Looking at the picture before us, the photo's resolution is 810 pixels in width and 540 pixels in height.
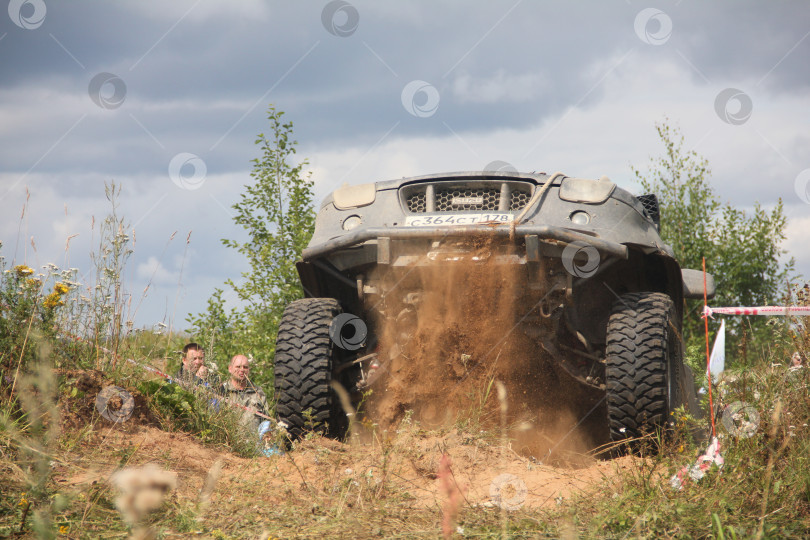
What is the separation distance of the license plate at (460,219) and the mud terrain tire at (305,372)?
2.75ft

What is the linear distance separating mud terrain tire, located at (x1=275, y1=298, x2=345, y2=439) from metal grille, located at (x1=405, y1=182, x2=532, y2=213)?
0.98m

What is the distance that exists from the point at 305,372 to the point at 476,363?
3.56ft

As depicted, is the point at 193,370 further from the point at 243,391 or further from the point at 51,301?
the point at 51,301

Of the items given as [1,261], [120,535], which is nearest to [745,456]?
[120,535]

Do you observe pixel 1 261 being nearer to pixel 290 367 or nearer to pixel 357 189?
pixel 290 367

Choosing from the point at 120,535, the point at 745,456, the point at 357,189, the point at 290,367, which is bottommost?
the point at 120,535

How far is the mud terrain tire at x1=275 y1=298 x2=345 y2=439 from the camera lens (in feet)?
14.4

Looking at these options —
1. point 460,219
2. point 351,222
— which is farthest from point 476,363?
point 351,222

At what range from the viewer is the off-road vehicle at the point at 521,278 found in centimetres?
411

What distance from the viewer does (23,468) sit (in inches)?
126

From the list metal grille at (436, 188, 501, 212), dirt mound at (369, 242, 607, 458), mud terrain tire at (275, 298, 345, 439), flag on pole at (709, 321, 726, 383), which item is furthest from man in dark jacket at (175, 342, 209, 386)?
flag on pole at (709, 321, 726, 383)

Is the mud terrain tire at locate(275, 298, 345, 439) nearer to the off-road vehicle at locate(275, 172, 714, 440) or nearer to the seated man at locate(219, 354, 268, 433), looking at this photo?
the off-road vehicle at locate(275, 172, 714, 440)

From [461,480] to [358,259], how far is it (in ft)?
4.98

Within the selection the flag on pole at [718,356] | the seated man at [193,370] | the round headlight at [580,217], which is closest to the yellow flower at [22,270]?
the seated man at [193,370]
